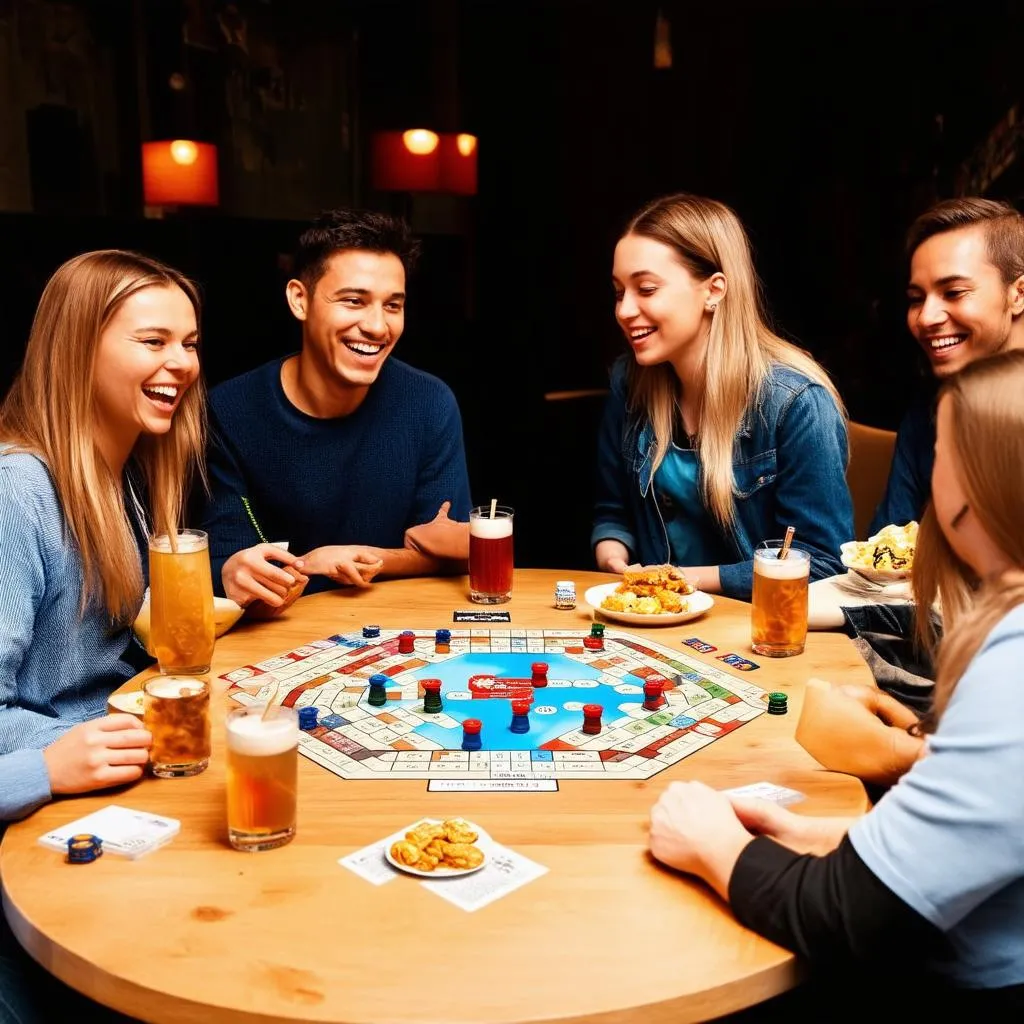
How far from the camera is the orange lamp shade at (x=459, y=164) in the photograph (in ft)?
16.4

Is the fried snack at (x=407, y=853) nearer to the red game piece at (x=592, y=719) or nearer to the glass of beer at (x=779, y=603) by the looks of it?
the red game piece at (x=592, y=719)

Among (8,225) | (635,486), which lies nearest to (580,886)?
(635,486)

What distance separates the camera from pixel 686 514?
9.21 feet

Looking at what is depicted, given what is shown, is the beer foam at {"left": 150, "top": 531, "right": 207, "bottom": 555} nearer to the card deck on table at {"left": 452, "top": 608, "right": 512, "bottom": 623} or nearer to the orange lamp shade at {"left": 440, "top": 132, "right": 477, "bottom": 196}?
the card deck on table at {"left": 452, "top": 608, "right": 512, "bottom": 623}

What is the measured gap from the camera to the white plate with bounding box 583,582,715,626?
2.04 m

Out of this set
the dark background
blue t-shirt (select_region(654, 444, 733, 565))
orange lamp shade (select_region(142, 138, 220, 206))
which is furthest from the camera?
orange lamp shade (select_region(142, 138, 220, 206))

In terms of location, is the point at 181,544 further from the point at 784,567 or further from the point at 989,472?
the point at 989,472

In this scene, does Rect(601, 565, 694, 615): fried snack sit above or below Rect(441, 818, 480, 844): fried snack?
above

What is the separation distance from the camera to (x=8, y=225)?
344 cm

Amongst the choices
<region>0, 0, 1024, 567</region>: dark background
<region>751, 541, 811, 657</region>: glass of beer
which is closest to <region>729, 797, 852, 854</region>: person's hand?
<region>751, 541, 811, 657</region>: glass of beer

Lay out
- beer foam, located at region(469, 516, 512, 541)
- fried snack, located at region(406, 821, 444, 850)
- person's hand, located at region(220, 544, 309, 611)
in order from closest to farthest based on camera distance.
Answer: fried snack, located at region(406, 821, 444, 850) → person's hand, located at region(220, 544, 309, 611) → beer foam, located at region(469, 516, 512, 541)

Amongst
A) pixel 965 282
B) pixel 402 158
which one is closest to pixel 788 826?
pixel 965 282

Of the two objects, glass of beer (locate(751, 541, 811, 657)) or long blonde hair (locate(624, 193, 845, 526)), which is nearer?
glass of beer (locate(751, 541, 811, 657))

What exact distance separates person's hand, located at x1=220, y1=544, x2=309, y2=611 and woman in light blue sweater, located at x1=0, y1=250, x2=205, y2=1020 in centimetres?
16
